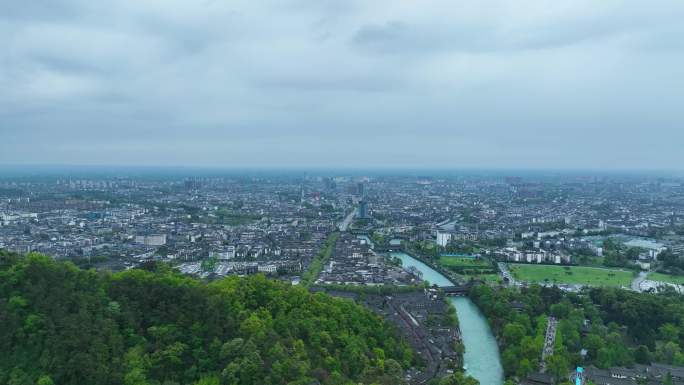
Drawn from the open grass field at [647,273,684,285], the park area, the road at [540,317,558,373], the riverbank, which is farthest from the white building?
the road at [540,317,558,373]

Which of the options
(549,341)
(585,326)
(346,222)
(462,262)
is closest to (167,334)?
(549,341)

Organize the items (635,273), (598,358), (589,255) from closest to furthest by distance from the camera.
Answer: (598,358)
(635,273)
(589,255)

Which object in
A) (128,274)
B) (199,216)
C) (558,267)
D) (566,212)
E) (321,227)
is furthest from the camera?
(566,212)

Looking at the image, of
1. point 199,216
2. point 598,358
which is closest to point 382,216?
point 199,216

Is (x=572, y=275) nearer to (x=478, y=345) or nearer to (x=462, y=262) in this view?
(x=462, y=262)

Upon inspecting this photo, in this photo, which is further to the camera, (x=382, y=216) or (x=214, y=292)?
(x=382, y=216)

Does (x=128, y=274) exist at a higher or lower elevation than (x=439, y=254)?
higher

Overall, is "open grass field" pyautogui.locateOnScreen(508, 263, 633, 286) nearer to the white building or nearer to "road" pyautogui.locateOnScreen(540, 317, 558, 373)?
the white building

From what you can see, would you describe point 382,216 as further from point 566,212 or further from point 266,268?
point 266,268
